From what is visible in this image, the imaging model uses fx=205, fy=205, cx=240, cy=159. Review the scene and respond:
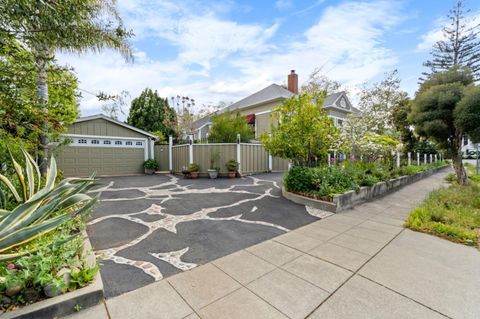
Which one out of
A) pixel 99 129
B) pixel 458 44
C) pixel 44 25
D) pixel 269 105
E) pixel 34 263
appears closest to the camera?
pixel 34 263

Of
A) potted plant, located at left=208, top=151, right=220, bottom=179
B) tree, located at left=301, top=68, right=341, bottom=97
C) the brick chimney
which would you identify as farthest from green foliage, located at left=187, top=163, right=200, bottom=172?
tree, located at left=301, top=68, right=341, bottom=97

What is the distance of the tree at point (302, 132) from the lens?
5.80 meters

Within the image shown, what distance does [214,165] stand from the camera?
11.2 meters

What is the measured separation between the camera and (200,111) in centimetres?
2084

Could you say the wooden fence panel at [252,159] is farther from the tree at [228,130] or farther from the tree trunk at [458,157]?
the tree trunk at [458,157]

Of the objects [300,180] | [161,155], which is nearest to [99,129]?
[161,155]

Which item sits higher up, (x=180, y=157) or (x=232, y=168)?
(x=180, y=157)

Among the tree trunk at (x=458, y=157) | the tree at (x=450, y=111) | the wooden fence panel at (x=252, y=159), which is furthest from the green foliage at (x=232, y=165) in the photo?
the tree trunk at (x=458, y=157)

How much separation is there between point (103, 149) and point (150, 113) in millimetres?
7718

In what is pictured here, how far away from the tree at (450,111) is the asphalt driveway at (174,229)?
5.63 metres

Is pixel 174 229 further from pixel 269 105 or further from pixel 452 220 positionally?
pixel 269 105

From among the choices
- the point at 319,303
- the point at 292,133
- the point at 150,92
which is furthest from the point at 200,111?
the point at 319,303

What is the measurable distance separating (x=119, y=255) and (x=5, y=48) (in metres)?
2.96

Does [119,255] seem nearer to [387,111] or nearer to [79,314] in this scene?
[79,314]
